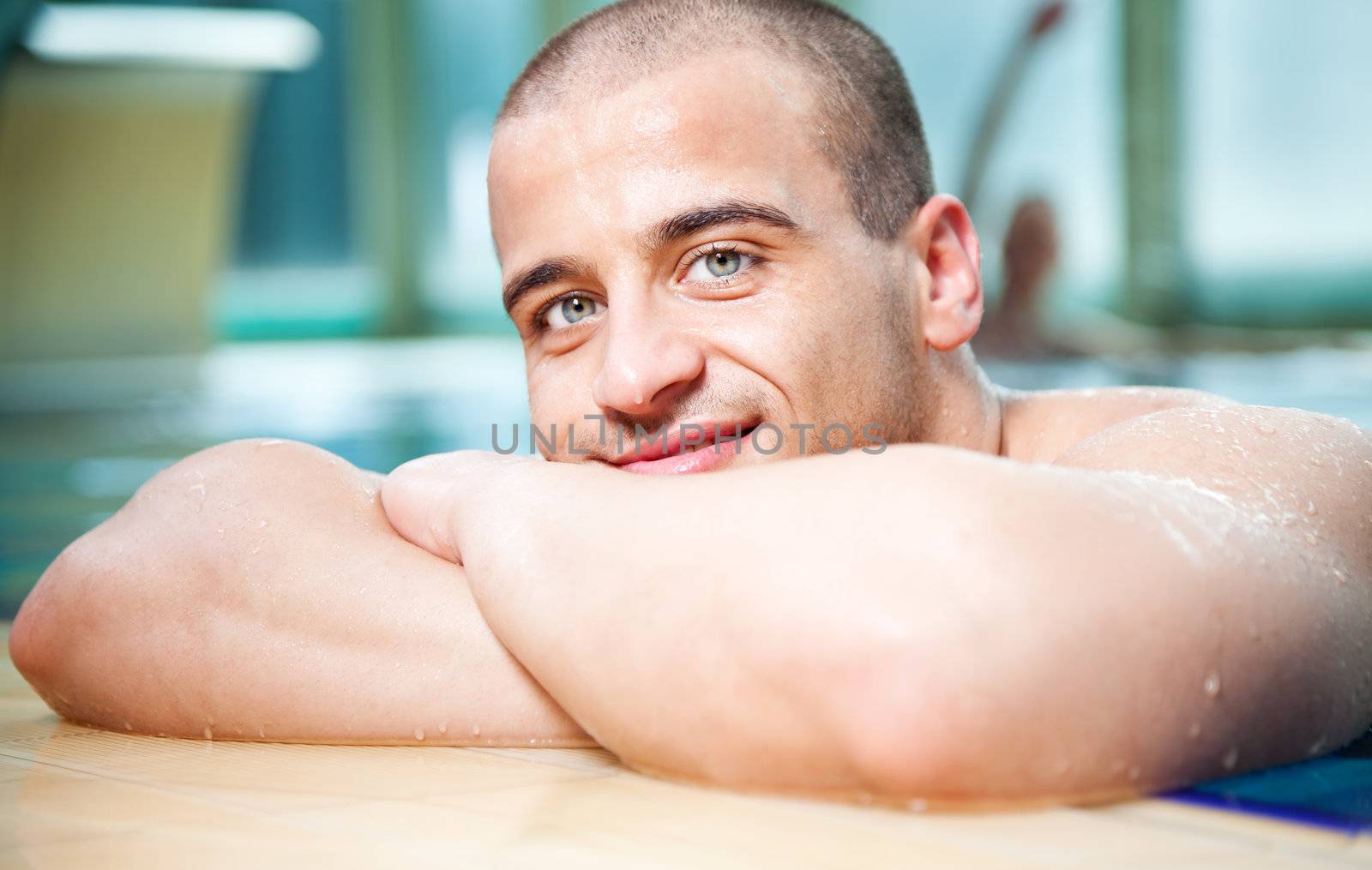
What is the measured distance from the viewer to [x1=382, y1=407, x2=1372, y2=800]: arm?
42.5 inches

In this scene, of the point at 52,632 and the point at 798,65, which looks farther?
the point at 798,65

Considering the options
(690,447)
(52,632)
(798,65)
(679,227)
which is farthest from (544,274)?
(52,632)

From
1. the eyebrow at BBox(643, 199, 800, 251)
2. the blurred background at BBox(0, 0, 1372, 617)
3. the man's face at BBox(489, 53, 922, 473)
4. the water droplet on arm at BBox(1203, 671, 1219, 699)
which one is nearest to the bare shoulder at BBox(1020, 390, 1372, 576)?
the water droplet on arm at BBox(1203, 671, 1219, 699)

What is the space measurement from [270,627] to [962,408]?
37.6 inches

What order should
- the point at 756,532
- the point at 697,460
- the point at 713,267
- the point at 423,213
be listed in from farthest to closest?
the point at 423,213, the point at 713,267, the point at 697,460, the point at 756,532

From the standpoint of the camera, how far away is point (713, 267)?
172 cm

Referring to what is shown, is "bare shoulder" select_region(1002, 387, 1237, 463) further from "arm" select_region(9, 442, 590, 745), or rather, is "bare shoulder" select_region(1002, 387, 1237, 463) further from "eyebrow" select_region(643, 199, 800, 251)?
"arm" select_region(9, 442, 590, 745)

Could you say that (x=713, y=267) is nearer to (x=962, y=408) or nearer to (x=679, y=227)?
(x=679, y=227)

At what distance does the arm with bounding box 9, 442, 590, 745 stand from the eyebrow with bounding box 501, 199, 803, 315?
32 cm

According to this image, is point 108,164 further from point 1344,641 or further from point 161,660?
point 1344,641

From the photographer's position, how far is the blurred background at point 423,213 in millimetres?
6879

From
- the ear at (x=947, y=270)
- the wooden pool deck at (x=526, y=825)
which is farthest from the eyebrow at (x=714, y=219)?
the wooden pool deck at (x=526, y=825)

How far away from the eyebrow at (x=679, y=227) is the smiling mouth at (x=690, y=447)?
0.72 ft

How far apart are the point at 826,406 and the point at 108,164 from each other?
694 centimetres
